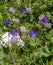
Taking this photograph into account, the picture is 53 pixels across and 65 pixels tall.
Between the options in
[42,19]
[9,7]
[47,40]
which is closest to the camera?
[47,40]

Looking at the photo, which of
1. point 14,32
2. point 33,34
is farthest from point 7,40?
point 33,34

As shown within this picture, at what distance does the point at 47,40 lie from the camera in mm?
3064

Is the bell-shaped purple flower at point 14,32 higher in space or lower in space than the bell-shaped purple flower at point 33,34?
higher

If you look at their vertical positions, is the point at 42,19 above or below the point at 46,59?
above

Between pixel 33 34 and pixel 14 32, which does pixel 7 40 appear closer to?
pixel 14 32

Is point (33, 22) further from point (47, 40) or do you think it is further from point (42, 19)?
point (47, 40)

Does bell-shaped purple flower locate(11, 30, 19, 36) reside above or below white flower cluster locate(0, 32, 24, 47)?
above

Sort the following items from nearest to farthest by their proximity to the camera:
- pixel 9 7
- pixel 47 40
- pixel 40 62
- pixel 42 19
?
pixel 40 62 → pixel 47 40 → pixel 42 19 → pixel 9 7

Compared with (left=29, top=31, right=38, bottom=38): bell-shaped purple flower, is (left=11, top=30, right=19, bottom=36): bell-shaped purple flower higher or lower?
higher

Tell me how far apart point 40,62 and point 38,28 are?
54 centimetres

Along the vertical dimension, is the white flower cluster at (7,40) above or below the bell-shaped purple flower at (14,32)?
below

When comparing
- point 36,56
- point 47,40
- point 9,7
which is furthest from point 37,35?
point 9,7

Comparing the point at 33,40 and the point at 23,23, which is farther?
the point at 23,23

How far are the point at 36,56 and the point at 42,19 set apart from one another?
576 millimetres
